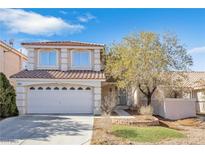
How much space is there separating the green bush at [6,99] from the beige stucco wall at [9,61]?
390cm

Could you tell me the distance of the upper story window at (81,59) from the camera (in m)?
26.7

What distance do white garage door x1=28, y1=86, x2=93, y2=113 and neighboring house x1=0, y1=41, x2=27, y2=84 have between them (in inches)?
149

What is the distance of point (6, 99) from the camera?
22.3 metres

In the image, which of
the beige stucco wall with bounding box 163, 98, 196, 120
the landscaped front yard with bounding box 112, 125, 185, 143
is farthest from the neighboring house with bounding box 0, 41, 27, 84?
the landscaped front yard with bounding box 112, 125, 185, 143

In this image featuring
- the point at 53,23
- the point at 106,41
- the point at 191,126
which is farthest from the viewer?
the point at 106,41

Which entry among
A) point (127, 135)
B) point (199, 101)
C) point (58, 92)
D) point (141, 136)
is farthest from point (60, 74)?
point (199, 101)

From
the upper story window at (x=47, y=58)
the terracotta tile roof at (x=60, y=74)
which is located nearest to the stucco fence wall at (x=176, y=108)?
the terracotta tile roof at (x=60, y=74)

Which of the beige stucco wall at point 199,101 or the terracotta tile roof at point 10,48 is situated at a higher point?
the terracotta tile roof at point 10,48

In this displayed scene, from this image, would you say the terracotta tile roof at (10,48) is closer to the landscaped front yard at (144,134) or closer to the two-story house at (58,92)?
the two-story house at (58,92)

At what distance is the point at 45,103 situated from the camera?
24.7 meters

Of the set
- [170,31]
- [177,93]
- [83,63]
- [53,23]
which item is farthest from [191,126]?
[53,23]

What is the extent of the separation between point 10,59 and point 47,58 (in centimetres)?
506
